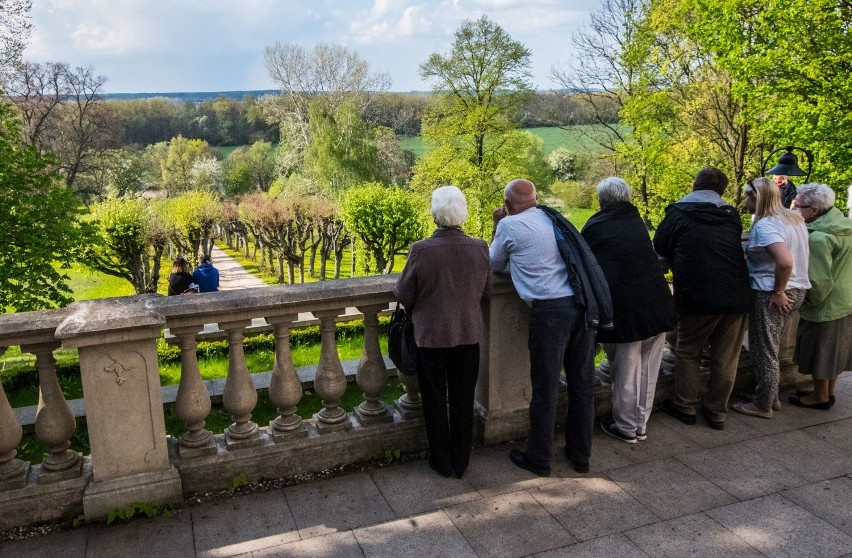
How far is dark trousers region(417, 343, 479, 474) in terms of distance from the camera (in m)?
3.68

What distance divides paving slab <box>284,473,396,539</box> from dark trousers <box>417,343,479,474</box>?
0.47 m

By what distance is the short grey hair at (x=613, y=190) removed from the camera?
4.01 meters

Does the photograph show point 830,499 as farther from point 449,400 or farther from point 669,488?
point 449,400

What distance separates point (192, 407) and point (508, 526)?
190 cm

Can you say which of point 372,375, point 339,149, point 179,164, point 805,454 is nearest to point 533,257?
point 372,375

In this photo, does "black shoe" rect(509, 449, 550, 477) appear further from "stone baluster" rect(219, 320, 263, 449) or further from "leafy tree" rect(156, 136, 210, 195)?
"leafy tree" rect(156, 136, 210, 195)

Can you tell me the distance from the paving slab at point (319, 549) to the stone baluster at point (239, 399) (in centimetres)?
78

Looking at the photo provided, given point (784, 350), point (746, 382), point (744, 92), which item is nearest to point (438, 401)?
point (746, 382)

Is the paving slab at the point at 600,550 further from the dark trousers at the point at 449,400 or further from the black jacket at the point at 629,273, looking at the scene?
the black jacket at the point at 629,273

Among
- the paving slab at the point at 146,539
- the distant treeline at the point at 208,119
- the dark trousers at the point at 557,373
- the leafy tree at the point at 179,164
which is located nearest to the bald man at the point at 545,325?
the dark trousers at the point at 557,373

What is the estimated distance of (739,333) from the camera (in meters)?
4.47

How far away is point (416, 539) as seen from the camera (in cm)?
319

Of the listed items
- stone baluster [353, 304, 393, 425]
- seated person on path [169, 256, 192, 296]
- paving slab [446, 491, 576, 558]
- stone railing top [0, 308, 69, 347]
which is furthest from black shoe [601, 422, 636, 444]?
seated person on path [169, 256, 192, 296]

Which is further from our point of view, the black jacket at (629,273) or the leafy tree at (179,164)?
the leafy tree at (179,164)
